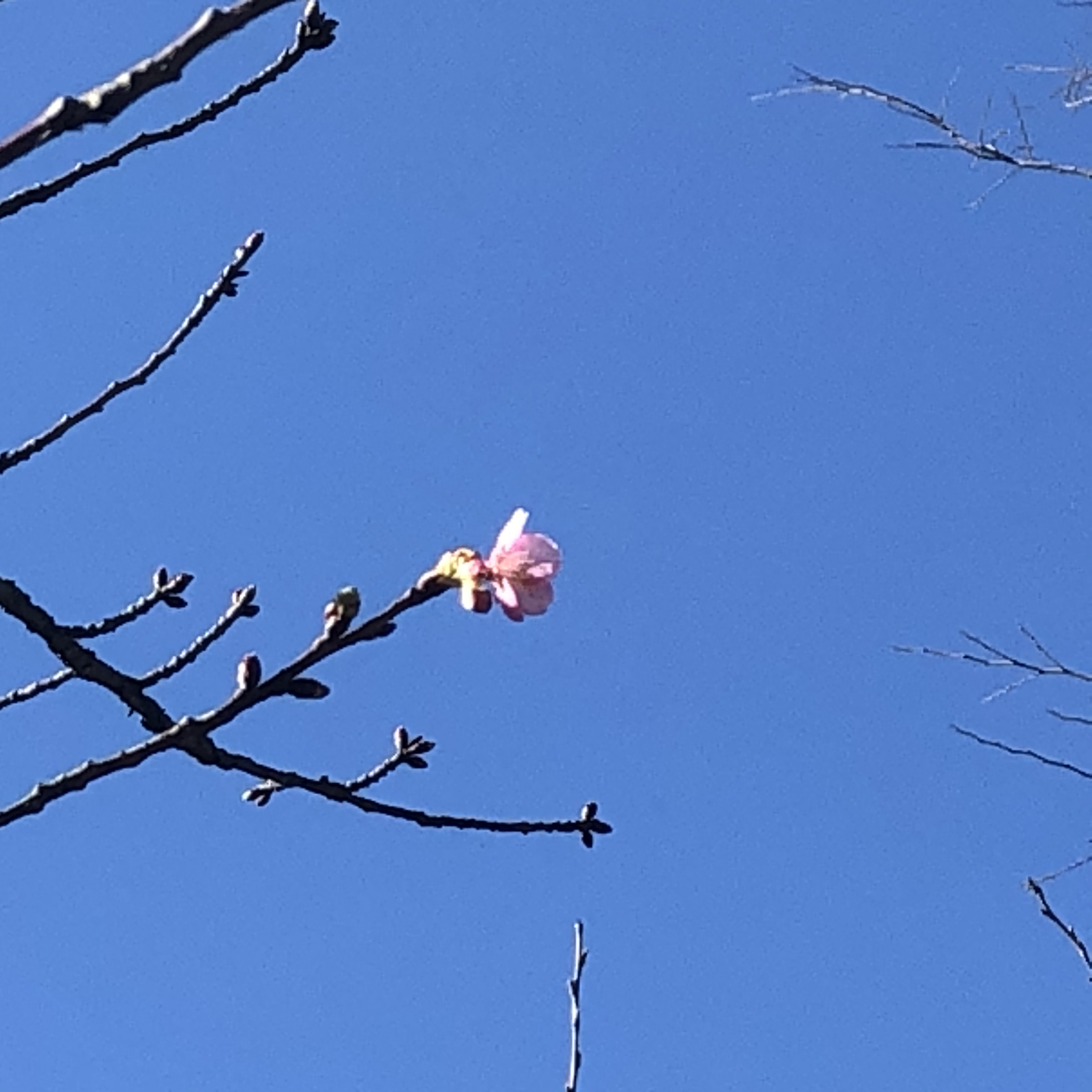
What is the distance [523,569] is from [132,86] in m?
0.90

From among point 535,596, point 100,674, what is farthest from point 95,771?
point 535,596

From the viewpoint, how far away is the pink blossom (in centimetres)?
152

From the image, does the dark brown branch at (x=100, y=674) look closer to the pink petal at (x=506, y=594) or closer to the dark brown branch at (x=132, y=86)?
the pink petal at (x=506, y=594)

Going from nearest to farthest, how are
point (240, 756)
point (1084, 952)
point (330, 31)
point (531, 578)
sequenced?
point (240, 756) → point (330, 31) → point (531, 578) → point (1084, 952)

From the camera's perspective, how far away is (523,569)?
1.57 metres

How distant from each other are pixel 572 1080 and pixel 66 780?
0.89 meters

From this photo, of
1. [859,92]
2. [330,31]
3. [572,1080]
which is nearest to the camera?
[330,31]

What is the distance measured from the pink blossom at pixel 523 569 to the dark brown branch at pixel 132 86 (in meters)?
0.79

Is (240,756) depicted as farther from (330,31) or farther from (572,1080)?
(572,1080)

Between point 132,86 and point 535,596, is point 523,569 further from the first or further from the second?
point 132,86

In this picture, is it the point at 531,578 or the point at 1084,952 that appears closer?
the point at 531,578

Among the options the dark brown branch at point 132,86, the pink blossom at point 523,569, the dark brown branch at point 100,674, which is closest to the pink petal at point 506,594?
the pink blossom at point 523,569

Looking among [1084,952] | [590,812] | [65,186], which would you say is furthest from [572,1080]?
[65,186]

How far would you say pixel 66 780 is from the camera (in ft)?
4.12
